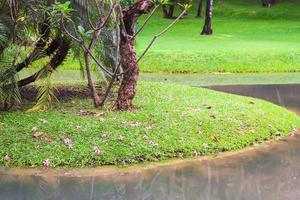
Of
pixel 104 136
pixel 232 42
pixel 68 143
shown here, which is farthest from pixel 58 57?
pixel 232 42

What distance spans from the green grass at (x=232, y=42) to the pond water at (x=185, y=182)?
8.22 metres

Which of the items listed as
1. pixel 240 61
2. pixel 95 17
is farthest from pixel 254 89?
pixel 95 17

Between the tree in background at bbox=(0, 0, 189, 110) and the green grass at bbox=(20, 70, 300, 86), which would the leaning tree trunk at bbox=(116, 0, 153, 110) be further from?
the green grass at bbox=(20, 70, 300, 86)

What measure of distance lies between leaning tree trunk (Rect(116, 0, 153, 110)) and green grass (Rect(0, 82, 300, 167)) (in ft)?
0.97

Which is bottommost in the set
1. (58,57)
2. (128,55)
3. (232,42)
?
(232,42)

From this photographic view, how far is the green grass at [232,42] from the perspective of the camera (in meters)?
15.7

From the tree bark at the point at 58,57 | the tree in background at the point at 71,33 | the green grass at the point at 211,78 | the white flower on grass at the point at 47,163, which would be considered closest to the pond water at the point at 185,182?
the white flower on grass at the point at 47,163

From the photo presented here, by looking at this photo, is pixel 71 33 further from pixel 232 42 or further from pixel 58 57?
pixel 232 42

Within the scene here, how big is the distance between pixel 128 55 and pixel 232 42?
1242 cm

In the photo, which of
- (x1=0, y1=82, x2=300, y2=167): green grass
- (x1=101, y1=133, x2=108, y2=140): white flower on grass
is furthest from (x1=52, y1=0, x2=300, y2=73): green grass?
(x1=101, y1=133, x2=108, y2=140): white flower on grass

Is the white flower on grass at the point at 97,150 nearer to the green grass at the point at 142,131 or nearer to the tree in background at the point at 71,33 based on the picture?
the green grass at the point at 142,131

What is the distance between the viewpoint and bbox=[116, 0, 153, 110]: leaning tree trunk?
878 cm

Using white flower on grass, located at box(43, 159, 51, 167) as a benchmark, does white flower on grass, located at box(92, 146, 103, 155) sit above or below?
above

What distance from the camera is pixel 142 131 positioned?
25.9 feet
